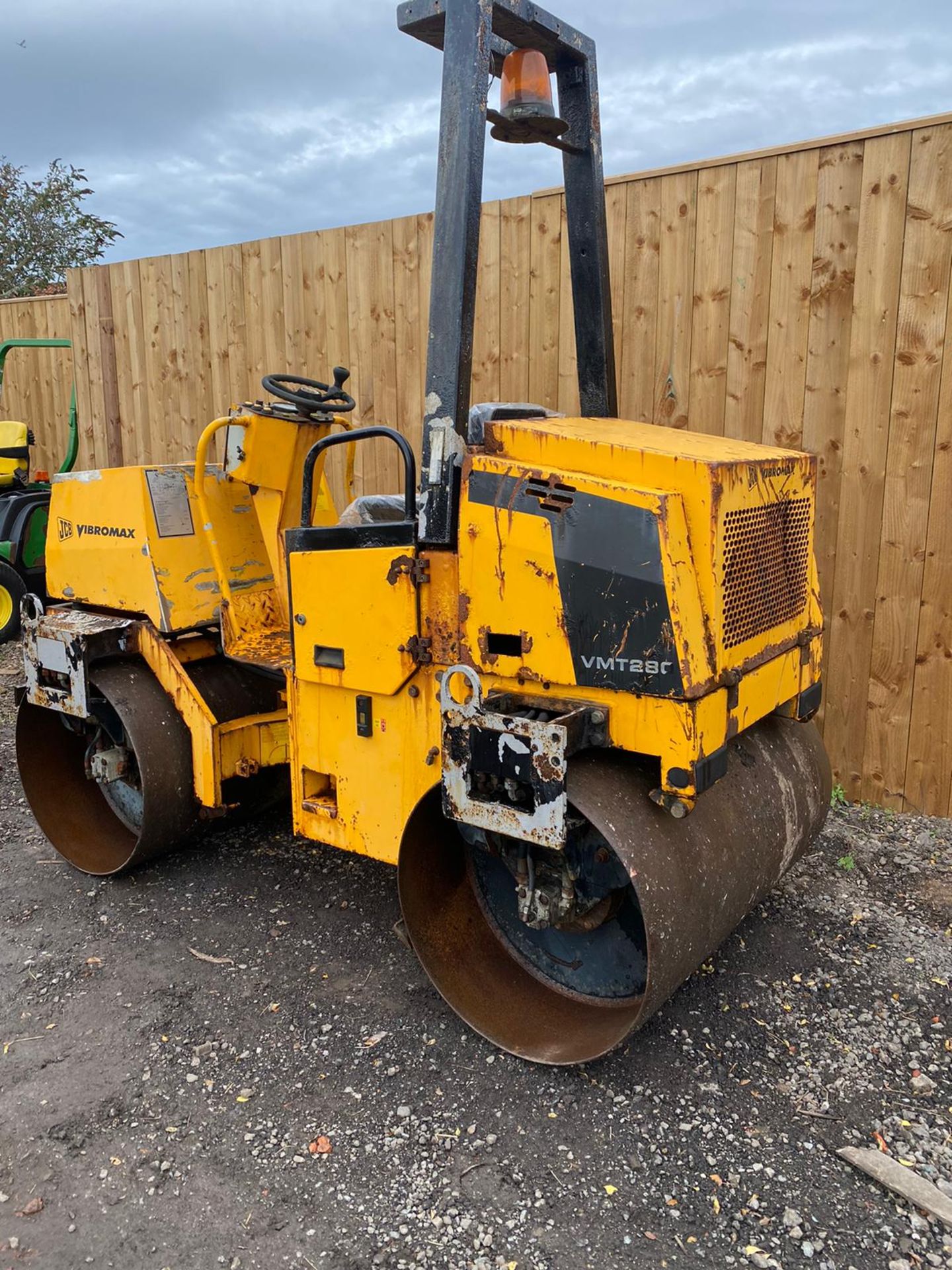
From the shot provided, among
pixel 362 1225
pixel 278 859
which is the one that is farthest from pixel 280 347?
pixel 362 1225

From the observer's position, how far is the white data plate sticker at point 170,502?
3691mm

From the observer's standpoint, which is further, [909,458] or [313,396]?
[909,458]

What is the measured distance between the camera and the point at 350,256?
552 cm

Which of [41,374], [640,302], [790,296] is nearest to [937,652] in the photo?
[790,296]

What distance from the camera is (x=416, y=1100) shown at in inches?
105

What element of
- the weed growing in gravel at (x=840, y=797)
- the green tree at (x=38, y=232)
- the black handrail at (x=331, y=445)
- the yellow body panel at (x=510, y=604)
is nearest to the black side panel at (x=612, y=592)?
the yellow body panel at (x=510, y=604)

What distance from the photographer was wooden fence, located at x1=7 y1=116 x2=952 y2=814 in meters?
4.02

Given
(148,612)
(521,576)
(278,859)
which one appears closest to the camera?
(521,576)

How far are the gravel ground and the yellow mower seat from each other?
17.3 feet

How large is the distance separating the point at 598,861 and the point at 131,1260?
1466 mm

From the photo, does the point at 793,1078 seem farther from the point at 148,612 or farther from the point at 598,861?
the point at 148,612

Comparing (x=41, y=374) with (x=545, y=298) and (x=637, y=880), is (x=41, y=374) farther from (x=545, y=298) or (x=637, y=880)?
(x=637, y=880)

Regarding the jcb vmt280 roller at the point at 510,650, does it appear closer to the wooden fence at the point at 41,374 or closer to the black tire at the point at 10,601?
the black tire at the point at 10,601

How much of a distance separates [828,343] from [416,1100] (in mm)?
3398
